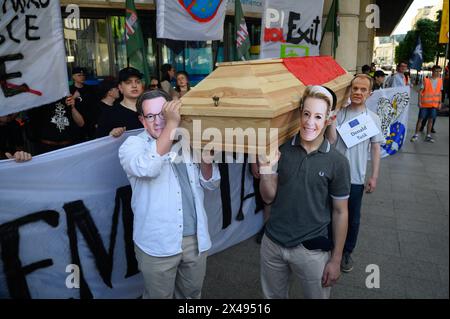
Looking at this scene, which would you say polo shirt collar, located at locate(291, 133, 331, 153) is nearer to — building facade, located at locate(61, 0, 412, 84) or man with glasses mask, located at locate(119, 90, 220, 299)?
man with glasses mask, located at locate(119, 90, 220, 299)

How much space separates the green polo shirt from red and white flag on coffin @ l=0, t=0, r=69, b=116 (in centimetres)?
250

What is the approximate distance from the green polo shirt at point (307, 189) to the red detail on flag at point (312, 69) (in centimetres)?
54

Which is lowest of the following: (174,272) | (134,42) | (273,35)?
(174,272)

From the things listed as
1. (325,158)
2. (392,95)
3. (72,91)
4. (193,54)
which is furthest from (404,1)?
(325,158)

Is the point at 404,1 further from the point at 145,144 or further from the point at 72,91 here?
the point at 145,144

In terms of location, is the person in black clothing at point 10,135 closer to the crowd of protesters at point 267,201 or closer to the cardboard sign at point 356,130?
the crowd of protesters at point 267,201

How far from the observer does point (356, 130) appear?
302 cm

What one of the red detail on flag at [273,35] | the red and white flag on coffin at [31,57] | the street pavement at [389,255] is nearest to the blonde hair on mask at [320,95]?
the street pavement at [389,255]

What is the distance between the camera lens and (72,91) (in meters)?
4.59

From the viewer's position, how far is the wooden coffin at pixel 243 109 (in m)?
1.62

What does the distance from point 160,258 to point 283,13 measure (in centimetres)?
509

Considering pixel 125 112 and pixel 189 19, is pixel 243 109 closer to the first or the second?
pixel 125 112

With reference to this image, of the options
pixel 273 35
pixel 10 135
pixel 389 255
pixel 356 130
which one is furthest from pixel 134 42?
pixel 389 255

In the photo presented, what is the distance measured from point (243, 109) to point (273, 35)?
4555mm
